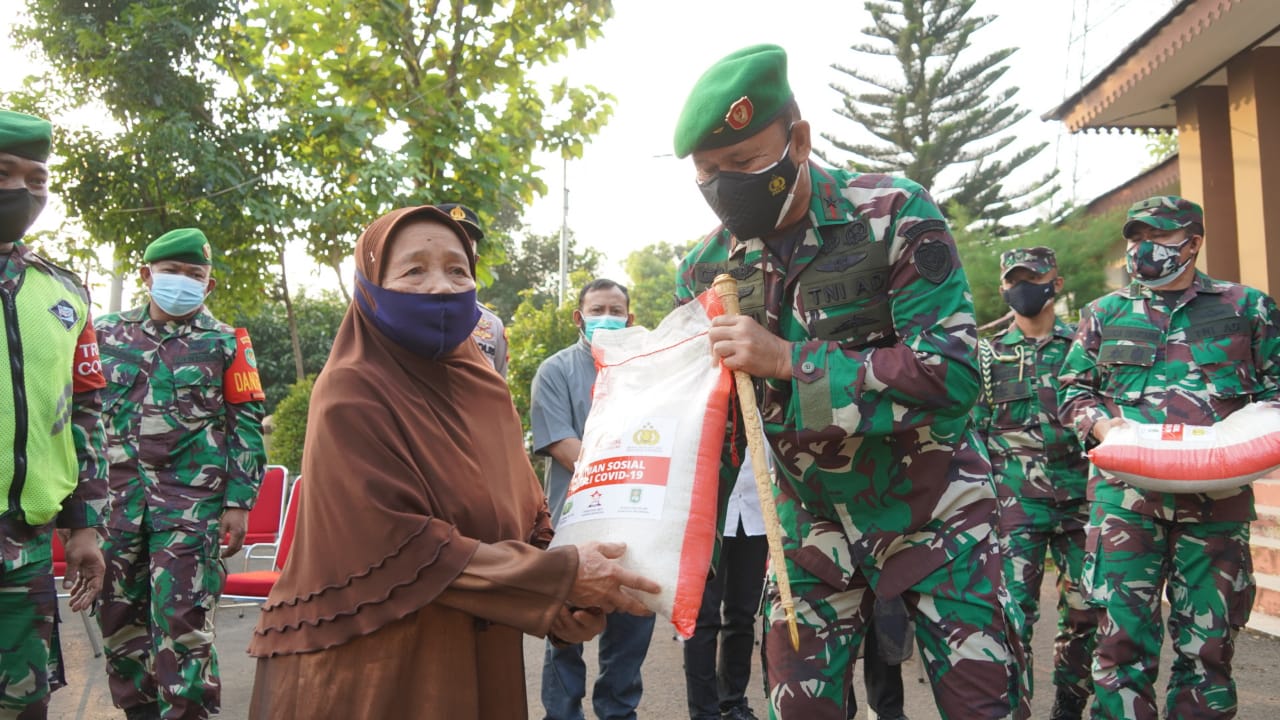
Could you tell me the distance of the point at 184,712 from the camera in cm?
445

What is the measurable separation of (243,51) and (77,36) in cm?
259

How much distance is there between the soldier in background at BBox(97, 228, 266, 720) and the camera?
4566 millimetres

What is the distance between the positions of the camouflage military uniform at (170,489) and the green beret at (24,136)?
80.1 inches

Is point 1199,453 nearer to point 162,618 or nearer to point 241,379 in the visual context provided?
point 241,379

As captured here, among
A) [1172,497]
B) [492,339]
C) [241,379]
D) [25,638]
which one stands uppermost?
[492,339]

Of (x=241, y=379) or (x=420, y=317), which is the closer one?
(x=420, y=317)

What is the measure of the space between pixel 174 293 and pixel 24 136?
6.96 feet

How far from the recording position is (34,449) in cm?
295

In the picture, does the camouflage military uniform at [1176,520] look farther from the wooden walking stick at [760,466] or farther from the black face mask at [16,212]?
the black face mask at [16,212]

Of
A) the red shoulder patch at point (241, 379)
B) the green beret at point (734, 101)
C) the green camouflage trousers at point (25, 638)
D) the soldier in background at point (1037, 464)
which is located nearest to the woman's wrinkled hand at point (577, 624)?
the green beret at point (734, 101)

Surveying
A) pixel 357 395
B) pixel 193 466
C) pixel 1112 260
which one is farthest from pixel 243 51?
pixel 1112 260

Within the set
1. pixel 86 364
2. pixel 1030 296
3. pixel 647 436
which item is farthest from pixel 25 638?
pixel 1030 296

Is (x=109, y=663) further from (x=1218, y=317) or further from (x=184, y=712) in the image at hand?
(x=1218, y=317)

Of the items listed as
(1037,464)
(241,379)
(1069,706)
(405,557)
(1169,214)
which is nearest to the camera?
(405,557)
